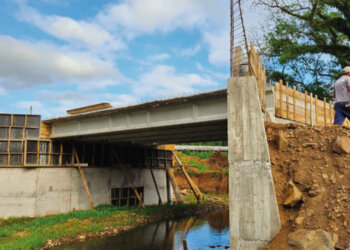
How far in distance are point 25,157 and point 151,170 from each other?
10.0 meters

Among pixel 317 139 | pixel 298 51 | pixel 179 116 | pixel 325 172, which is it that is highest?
pixel 298 51

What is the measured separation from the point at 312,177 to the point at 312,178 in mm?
43

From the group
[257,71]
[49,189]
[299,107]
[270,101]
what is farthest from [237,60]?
[49,189]

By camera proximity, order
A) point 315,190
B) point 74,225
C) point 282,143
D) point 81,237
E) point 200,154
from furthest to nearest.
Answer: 1. point 200,154
2. point 74,225
3. point 81,237
4. point 282,143
5. point 315,190

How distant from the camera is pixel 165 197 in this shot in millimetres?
29516

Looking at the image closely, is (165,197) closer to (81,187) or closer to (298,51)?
(81,187)

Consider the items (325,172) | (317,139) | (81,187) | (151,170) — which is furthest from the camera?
(151,170)

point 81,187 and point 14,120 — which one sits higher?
point 14,120

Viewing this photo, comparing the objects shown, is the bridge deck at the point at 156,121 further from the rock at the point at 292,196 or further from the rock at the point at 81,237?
the rock at the point at 81,237

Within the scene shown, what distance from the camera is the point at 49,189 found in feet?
68.8

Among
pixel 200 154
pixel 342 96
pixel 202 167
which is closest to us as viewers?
pixel 342 96

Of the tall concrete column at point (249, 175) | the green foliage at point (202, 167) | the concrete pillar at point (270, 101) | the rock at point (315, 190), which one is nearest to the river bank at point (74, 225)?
the tall concrete column at point (249, 175)

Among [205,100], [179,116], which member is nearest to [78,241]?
[179,116]

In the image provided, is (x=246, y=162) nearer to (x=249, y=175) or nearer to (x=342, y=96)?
(x=249, y=175)
